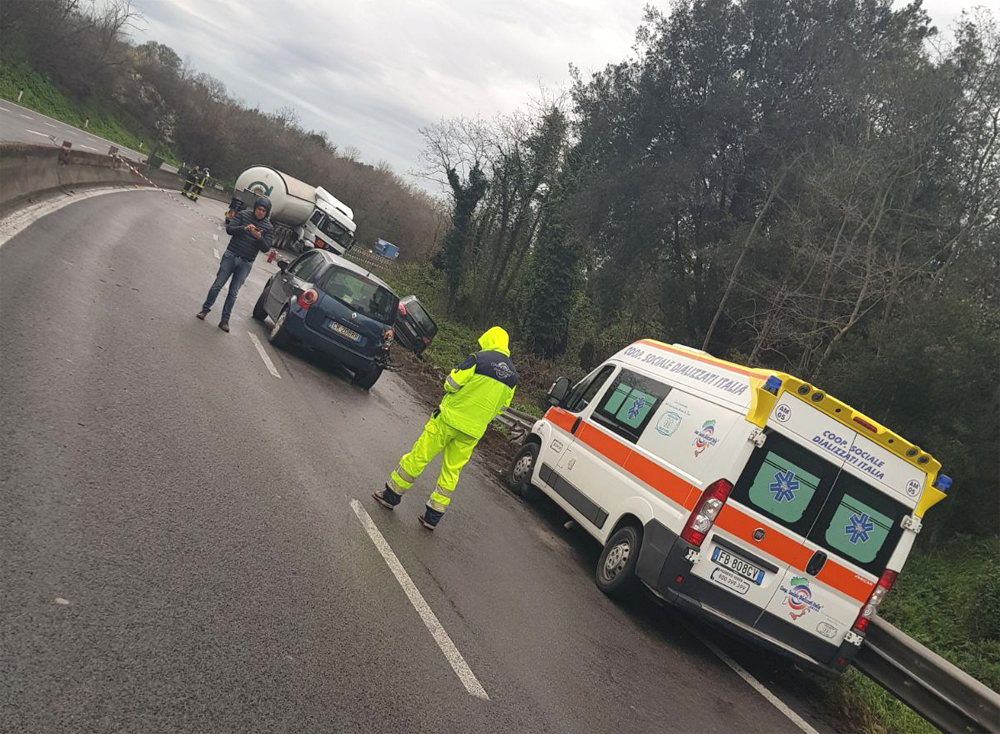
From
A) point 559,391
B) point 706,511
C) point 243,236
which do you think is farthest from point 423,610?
point 243,236

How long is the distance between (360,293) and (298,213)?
25228 millimetres

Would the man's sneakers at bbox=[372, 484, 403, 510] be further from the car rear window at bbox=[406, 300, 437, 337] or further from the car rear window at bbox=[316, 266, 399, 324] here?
the car rear window at bbox=[406, 300, 437, 337]

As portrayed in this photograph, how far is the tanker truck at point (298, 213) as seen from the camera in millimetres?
35609

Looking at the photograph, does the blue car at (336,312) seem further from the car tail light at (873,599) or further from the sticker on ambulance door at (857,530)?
the car tail light at (873,599)

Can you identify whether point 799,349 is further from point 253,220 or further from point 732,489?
point 732,489

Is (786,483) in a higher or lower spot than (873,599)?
higher

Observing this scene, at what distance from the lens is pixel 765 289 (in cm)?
2412

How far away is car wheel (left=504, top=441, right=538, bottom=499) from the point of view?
425 inches

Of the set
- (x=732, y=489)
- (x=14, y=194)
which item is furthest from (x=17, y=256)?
(x=732, y=489)

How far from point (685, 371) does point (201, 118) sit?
6620cm

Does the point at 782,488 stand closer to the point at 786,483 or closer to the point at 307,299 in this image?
the point at 786,483

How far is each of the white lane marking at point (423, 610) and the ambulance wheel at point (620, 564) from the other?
2.26m

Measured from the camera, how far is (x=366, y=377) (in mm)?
13602

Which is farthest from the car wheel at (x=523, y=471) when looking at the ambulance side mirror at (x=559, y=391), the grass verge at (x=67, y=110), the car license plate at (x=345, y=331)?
the grass verge at (x=67, y=110)
